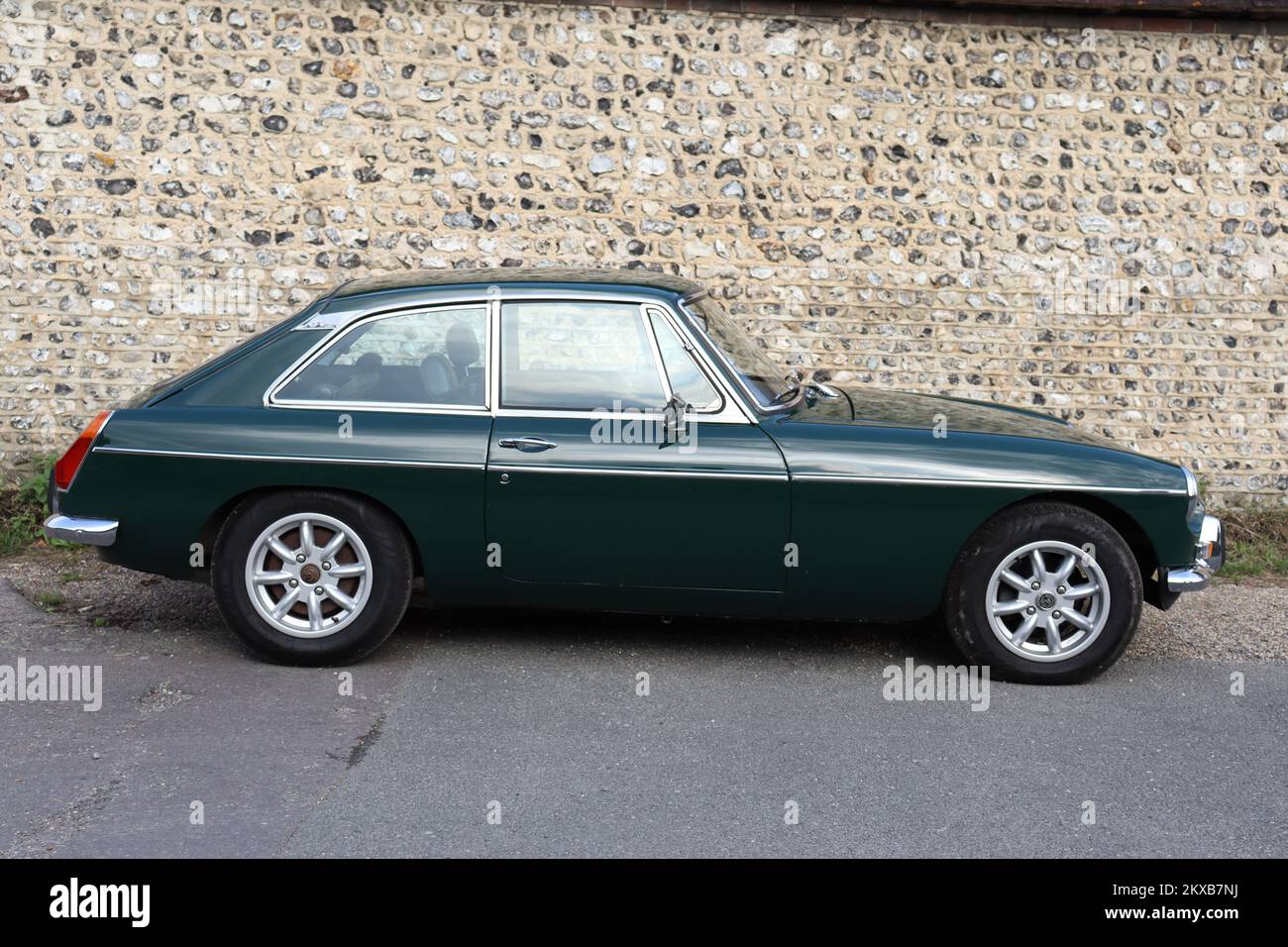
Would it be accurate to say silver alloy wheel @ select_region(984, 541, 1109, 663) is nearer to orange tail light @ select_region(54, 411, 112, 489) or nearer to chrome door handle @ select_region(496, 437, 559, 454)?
chrome door handle @ select_region(496, 437, 559, 454)

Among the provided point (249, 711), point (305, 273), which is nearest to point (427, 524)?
point (249, 711)

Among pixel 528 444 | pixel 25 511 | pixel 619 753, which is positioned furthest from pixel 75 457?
pixel 25 511

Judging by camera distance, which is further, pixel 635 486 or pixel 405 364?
pixel 405 364

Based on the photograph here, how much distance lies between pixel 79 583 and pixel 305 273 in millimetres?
2994

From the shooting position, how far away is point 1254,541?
8.88 m

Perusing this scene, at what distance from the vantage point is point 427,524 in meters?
5.31

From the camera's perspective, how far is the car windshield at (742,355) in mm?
5516

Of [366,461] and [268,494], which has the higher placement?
[366,461]

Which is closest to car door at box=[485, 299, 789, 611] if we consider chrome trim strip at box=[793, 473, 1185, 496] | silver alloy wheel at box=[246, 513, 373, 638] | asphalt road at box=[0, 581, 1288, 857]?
chrome trim strip at box=[793, 473, 1185, 496]

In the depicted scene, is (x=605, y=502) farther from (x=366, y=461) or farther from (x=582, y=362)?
(x=366, y=461)

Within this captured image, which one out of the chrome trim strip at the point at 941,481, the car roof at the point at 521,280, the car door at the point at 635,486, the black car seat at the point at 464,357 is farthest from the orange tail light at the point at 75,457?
the chrome trim strip at the point at 941,481

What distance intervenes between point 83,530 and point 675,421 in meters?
2.38

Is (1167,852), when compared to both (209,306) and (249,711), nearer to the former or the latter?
(249,711)

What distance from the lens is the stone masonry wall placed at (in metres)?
8.85
